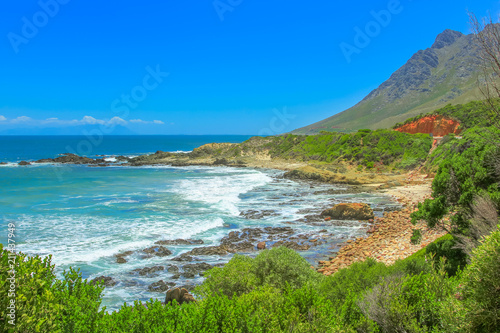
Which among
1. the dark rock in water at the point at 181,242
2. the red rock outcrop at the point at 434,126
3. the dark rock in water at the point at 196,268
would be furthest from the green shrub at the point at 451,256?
the red rock outcrop at the point at 434,126

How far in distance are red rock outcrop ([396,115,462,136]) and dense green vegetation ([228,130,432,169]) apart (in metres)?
3.66

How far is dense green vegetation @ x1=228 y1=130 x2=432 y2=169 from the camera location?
47.8 metres

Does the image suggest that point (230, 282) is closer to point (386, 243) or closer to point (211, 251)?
point (211, 251)

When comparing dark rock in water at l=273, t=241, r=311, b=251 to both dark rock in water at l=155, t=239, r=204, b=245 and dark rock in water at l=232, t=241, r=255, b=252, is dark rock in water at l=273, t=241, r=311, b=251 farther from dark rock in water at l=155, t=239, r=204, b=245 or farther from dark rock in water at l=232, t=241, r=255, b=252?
dark rock in water at l=155, t=239, r=204, b=245

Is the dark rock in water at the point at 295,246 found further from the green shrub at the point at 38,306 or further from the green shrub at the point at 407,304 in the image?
the green shrub at the point at 38,306

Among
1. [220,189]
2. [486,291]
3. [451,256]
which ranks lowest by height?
[220,189]

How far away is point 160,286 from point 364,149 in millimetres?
48015

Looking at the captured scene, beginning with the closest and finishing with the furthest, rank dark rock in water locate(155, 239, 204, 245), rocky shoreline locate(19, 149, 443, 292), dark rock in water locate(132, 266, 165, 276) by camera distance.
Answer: dark rock in water locate(132, 266, 165, 276) < rocky shoreline locate(19, 149, 443, 292) < dark rock in water locate(155, 239, 204, 245)

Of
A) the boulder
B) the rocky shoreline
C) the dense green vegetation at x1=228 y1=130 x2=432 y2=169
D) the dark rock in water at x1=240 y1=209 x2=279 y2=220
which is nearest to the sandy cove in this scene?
the rocky shoreline

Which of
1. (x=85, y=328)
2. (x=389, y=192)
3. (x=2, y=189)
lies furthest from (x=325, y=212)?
(x=2, y=189)

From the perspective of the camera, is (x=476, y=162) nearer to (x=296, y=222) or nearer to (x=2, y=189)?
(x=296, y=222)

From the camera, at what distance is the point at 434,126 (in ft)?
180

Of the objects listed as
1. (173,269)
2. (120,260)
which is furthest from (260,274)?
(120,260)

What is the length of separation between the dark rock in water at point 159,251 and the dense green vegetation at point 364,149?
39.3 m
